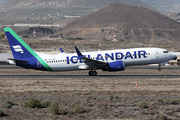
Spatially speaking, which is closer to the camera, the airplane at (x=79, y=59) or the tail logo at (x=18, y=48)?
the airplane at (x=79, y=59)

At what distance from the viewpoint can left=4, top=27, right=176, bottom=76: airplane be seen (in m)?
45.6

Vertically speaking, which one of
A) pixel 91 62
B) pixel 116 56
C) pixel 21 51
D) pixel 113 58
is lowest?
pixel 91 62

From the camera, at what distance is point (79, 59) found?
4700cm

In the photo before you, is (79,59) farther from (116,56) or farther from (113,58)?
(116,56)

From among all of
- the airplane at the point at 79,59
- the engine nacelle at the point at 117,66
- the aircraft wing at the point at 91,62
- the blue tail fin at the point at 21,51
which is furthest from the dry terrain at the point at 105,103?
the blue tail fin at the point at 21,51

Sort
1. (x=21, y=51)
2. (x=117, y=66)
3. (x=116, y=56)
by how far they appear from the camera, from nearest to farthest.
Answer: (x=117, y=66) < (x=21, y=51) < (x=116, y=56)

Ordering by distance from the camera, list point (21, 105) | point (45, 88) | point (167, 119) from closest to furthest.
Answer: point (167, 119) < point (21, 105) < point (45, 88)

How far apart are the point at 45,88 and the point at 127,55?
54.2 ft

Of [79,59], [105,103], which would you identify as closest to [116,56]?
[79,59]

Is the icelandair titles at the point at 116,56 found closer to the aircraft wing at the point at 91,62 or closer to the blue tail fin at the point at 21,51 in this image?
the aircraft wing at the point at 91,62

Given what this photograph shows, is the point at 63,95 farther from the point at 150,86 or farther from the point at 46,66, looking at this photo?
the point at 46,66

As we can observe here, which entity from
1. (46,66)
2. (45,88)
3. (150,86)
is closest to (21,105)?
(45,88)

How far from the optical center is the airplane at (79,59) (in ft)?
150

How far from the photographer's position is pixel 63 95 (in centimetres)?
2945
